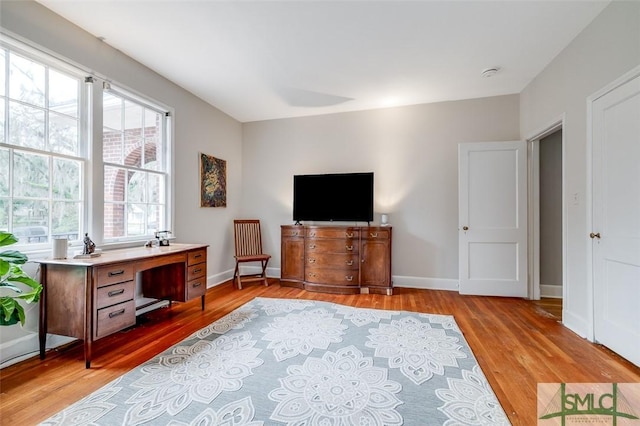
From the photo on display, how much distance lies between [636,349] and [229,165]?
4884mm

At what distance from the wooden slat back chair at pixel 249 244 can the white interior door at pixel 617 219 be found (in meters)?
3.72

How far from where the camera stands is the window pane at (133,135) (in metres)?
2.99

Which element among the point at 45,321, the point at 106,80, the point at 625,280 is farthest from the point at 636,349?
the point at 106,80

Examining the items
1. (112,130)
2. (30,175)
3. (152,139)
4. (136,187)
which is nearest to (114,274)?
(30,175)

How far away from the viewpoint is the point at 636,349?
194cm

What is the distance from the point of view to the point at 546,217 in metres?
3.72

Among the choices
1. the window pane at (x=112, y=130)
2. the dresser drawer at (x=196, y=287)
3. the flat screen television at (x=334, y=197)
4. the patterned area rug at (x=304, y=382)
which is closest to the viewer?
the patterned area rug at (x=304, y=382)

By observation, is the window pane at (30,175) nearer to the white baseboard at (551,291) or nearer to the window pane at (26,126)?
the window pane at (26,126)

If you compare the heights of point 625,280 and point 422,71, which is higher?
point 422,71

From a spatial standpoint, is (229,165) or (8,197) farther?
(229,165)

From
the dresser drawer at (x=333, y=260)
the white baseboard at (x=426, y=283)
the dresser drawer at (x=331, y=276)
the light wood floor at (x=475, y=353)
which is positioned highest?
the dresser drawer at (x=333, y=260)

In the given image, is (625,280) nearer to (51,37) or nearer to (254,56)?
(254,56)

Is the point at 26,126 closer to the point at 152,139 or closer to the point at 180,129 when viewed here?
the point at 152,139

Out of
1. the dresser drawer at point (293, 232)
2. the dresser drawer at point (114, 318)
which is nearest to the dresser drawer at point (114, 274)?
the dresser drawer at point (114, 318)
